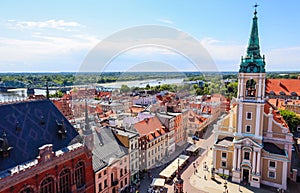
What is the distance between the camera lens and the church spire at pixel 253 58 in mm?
23516

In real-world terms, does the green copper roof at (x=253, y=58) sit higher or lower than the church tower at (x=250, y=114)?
higher

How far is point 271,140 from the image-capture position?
25.0 m

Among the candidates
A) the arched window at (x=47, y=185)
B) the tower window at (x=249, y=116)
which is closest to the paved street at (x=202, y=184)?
the tower window at (x=249, y=116)

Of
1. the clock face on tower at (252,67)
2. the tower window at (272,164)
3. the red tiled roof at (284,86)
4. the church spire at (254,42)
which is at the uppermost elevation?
A: the church spire at (254,42)

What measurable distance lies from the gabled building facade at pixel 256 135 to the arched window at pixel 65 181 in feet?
61.2

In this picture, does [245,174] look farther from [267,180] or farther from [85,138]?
[85,138]

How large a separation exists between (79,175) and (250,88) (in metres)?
20.2

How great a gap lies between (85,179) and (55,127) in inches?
189

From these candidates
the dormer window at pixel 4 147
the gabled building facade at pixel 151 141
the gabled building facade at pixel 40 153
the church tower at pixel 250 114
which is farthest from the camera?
the gabled building facade at pixel 151 141

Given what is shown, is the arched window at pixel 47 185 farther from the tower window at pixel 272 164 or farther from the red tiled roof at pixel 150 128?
the tower window at pixel 272 164

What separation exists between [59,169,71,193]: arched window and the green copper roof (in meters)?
20.7

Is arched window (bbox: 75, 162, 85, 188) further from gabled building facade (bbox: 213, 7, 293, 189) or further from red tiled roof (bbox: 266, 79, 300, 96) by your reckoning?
red tiled roof (bbox: 266, 79, 300, 96)

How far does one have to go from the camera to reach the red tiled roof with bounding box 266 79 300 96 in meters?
59.7

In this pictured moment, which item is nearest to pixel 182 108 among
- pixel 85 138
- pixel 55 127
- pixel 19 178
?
pixel 85 138
